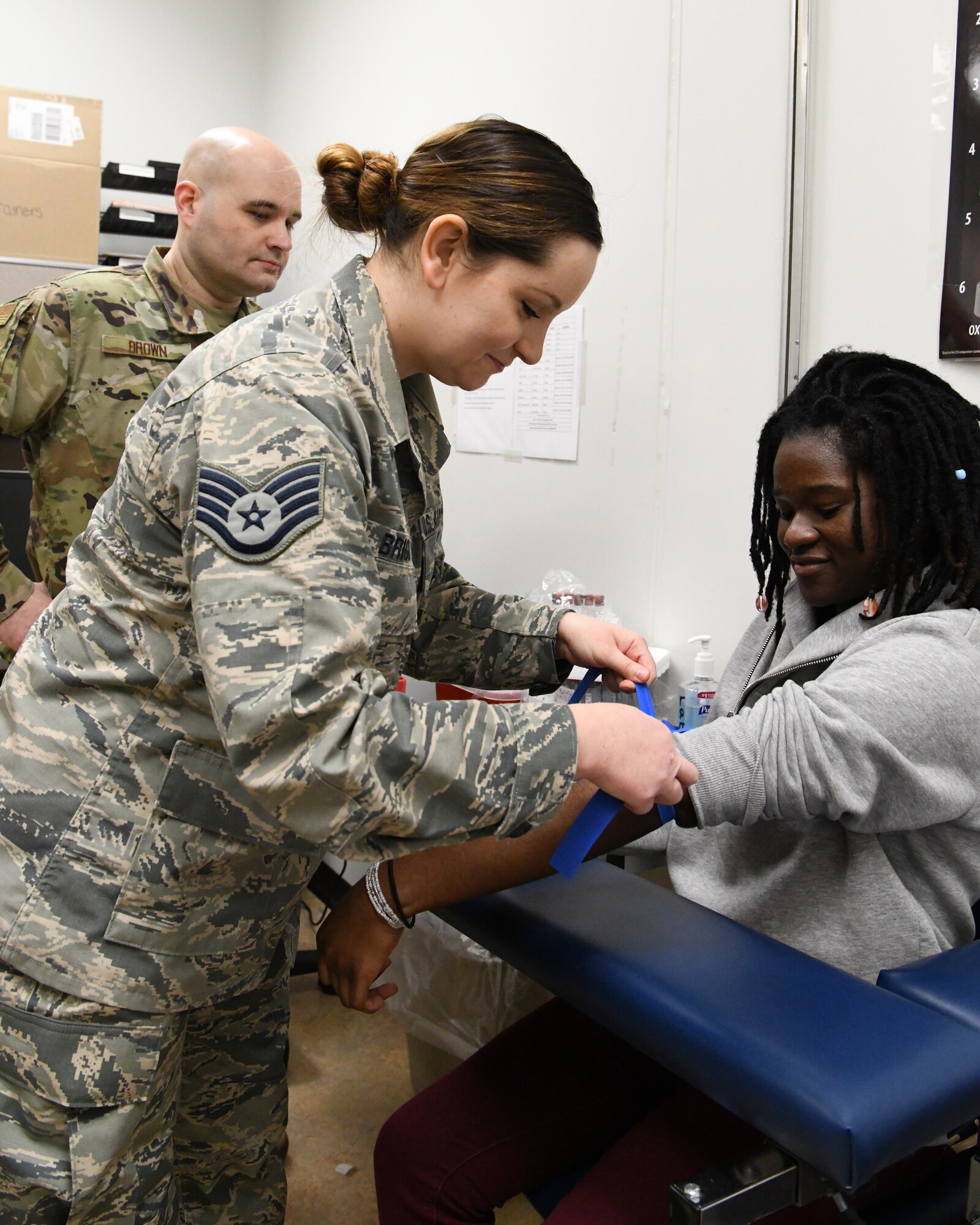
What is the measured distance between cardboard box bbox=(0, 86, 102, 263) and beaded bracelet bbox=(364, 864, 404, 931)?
275cm

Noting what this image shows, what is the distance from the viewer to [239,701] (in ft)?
2.48

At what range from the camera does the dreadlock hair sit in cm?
120

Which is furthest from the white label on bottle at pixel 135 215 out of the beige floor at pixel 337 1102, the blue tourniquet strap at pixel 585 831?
the blue tourniquet strap at pixel 585 831

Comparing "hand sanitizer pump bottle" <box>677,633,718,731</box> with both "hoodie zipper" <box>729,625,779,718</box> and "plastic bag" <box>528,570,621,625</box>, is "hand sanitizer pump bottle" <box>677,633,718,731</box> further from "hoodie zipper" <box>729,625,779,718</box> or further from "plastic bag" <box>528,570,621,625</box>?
"hoodie zipper" <box>729,625,779,718</box>

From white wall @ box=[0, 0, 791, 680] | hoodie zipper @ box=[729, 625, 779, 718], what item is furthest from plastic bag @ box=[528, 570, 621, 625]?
hoodie zipper @ box=[729, 625, 779, 718]

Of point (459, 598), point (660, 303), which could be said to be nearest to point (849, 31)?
point (660, 303)

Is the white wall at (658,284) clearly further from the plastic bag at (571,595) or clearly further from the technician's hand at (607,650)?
the technician's hand at (607,650)

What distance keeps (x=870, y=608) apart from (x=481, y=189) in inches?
25.9

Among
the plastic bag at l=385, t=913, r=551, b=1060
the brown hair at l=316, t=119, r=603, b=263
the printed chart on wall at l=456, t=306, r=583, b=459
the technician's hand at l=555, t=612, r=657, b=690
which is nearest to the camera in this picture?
the brown hair at l=316, t=119, r=603, b=263

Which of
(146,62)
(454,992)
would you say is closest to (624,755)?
(454,992)

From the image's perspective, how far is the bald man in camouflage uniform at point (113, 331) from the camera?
2.14m

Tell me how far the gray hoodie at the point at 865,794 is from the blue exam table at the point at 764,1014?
0.37 feet

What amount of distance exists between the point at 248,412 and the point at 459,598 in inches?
22.3

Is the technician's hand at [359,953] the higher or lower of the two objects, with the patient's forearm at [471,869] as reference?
lower
